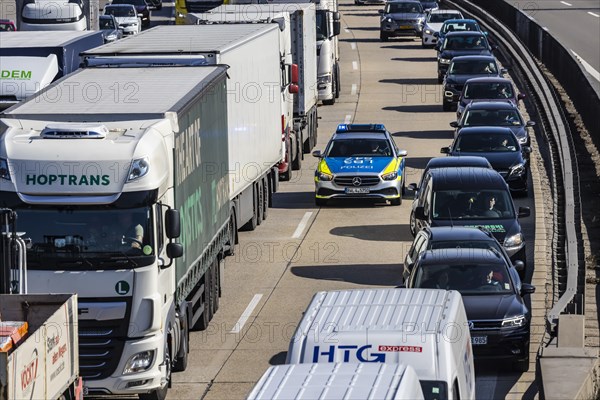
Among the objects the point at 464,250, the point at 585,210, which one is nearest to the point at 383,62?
the point at 585,210

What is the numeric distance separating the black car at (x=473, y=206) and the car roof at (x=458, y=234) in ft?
7.57

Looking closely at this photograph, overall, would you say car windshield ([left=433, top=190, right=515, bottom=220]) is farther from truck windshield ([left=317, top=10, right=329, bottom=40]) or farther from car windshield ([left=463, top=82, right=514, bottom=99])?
truck windshield ([left=317, top=10, right=329, bottom=40])

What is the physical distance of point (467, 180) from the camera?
81.1 ft

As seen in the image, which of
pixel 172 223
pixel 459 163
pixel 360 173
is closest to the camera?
pixel 172 223

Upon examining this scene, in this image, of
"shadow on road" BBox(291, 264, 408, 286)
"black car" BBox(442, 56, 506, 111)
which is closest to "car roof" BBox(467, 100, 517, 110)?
"black car" BBox(442, 56, 506, 111)

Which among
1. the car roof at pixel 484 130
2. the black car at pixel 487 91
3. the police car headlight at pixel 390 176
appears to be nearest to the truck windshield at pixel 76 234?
the police car headlight at pixel 390 176

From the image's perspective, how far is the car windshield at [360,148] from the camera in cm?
3072

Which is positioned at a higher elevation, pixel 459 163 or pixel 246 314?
pixel 459 163

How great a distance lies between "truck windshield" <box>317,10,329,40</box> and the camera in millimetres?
41656

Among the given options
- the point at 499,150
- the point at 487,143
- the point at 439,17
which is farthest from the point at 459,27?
the point at 499,150

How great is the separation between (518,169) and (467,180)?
19.0 feet

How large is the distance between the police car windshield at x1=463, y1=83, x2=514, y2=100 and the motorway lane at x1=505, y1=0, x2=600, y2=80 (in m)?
11.7

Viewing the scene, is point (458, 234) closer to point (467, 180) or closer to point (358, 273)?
point (358, 273)

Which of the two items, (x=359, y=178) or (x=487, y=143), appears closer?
(x=359, y=178)
